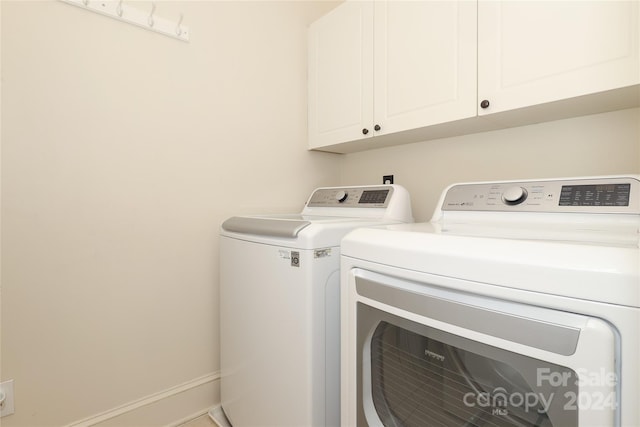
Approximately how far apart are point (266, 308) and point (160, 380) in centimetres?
71

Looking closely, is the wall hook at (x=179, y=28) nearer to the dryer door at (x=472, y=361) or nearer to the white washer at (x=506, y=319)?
the white washer at (x=506, y=319)

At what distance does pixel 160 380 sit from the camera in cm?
145

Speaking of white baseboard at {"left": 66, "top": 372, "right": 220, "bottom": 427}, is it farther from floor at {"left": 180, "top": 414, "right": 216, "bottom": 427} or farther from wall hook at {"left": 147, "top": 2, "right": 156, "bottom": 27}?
wall hook at {"left": 147, "top": 2, "right": 156, "bottom": 27}

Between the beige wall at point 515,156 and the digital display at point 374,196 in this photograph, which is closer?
the beige wall at point 515,156

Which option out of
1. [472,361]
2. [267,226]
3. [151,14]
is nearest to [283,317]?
[267,226]

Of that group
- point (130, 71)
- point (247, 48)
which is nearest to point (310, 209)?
point (247, 48)

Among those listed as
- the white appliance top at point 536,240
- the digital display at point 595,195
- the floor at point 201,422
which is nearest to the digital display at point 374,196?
the white appliance top at point 536,240

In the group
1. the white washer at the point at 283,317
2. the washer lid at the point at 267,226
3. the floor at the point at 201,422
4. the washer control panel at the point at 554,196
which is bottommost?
the floor at the point at 201,422

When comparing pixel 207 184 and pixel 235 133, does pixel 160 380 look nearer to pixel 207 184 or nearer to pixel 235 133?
pixel 207 184

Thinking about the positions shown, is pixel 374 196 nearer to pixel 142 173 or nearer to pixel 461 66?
pixel 461 66

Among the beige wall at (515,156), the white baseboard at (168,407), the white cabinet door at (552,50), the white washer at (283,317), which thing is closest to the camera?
the white cabinet door at (552,50)

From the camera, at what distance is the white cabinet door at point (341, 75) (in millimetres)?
1564

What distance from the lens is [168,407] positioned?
1453 millimetres

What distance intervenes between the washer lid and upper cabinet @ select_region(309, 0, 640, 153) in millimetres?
699
